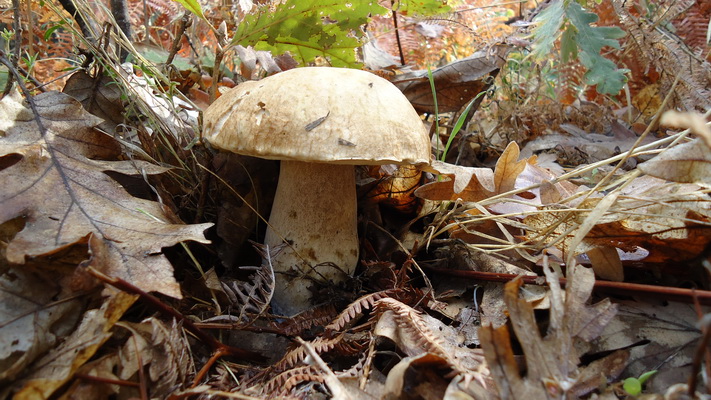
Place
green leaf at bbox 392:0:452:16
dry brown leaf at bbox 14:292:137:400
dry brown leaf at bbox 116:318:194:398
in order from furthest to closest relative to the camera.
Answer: green leaf at bbox 392:0:452:16 → dry brown leaf at bbox 116:318:194:398 → dry brown leaf at bbox 14:292:137:400

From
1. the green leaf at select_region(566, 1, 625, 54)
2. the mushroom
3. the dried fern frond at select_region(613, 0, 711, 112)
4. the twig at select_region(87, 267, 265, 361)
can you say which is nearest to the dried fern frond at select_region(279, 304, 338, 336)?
the twig at select_region(87, 267, 265, 361)

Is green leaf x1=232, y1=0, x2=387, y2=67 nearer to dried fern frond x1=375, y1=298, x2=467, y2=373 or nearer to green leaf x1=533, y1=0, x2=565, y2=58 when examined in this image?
green leaf x1=533, y1=0, x2=565, y2=58

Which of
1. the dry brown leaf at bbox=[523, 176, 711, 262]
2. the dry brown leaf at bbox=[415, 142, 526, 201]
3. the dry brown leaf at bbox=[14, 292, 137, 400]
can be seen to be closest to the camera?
the dry brown leaf at bbox=[14, 292, 137, 400]

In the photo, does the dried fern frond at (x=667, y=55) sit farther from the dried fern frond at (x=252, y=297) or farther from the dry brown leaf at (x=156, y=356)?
the dry brown leaf at (x=156, y=356)

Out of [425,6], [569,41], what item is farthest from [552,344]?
[425,6]

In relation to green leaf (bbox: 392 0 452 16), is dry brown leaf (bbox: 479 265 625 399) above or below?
below

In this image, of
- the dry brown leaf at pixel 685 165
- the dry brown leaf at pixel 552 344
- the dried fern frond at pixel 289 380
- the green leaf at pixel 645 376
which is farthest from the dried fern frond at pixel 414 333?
the dry brown leaf at pixel 685 165

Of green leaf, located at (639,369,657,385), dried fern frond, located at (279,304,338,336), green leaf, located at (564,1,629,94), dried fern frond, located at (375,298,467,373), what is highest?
green leaf, located at (564,1,629,94)

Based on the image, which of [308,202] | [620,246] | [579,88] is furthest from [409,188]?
[579,88]
